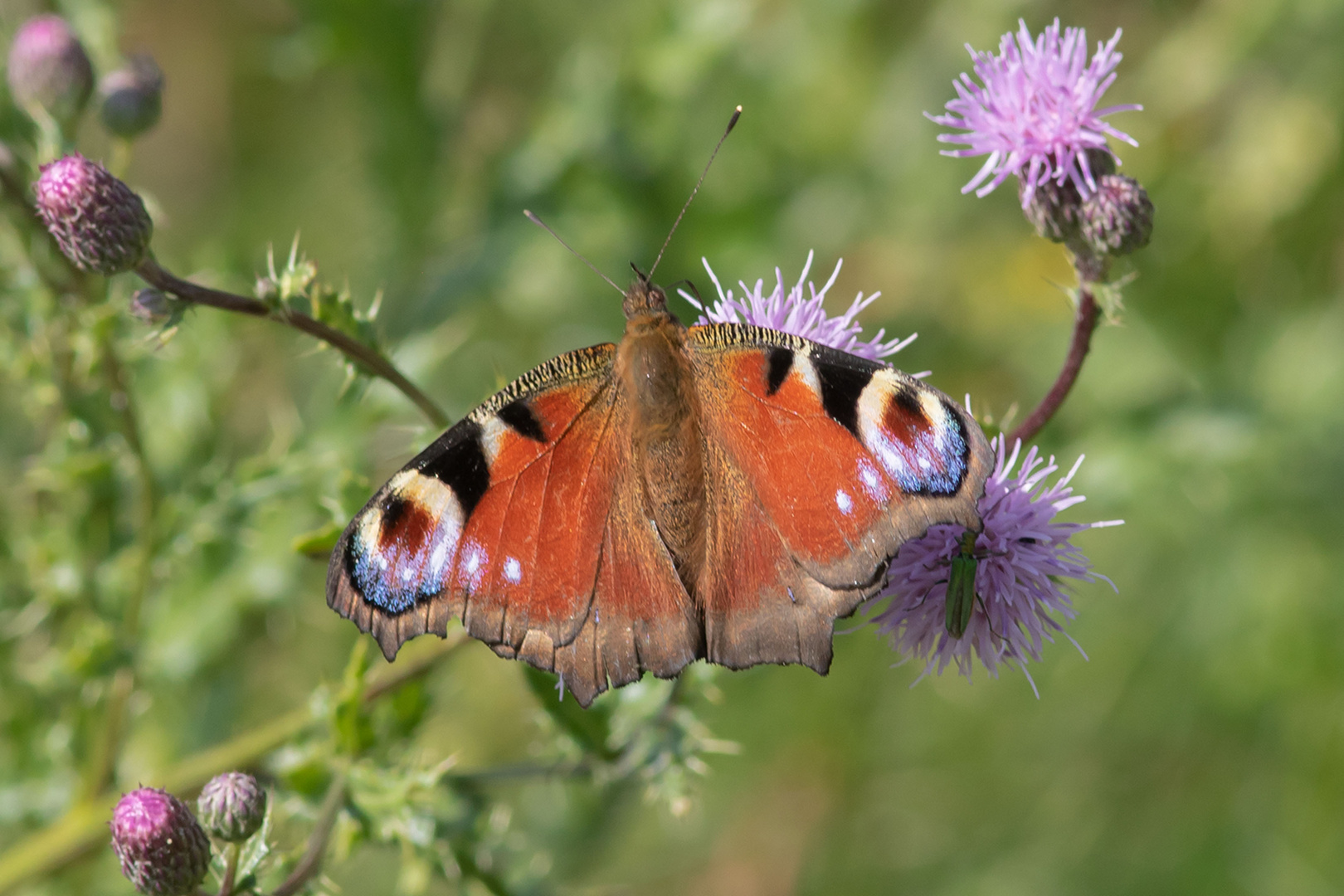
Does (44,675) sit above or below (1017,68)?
below

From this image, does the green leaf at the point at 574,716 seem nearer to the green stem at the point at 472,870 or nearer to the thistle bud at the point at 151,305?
the green stem at the point at 472,870

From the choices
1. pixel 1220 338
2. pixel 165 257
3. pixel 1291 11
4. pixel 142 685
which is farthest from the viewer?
pixel 165 257

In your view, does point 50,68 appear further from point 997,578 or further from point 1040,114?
point 997,578

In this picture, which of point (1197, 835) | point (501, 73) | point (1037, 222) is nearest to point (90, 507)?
point (1037, 222)

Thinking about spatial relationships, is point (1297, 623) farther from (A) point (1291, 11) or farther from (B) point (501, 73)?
(B) point (501, 73)

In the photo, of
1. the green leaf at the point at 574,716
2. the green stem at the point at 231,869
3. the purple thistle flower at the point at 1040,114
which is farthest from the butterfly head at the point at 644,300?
the green stem at the point at 231,869

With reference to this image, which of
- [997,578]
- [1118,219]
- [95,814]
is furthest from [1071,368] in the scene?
[95,814]
